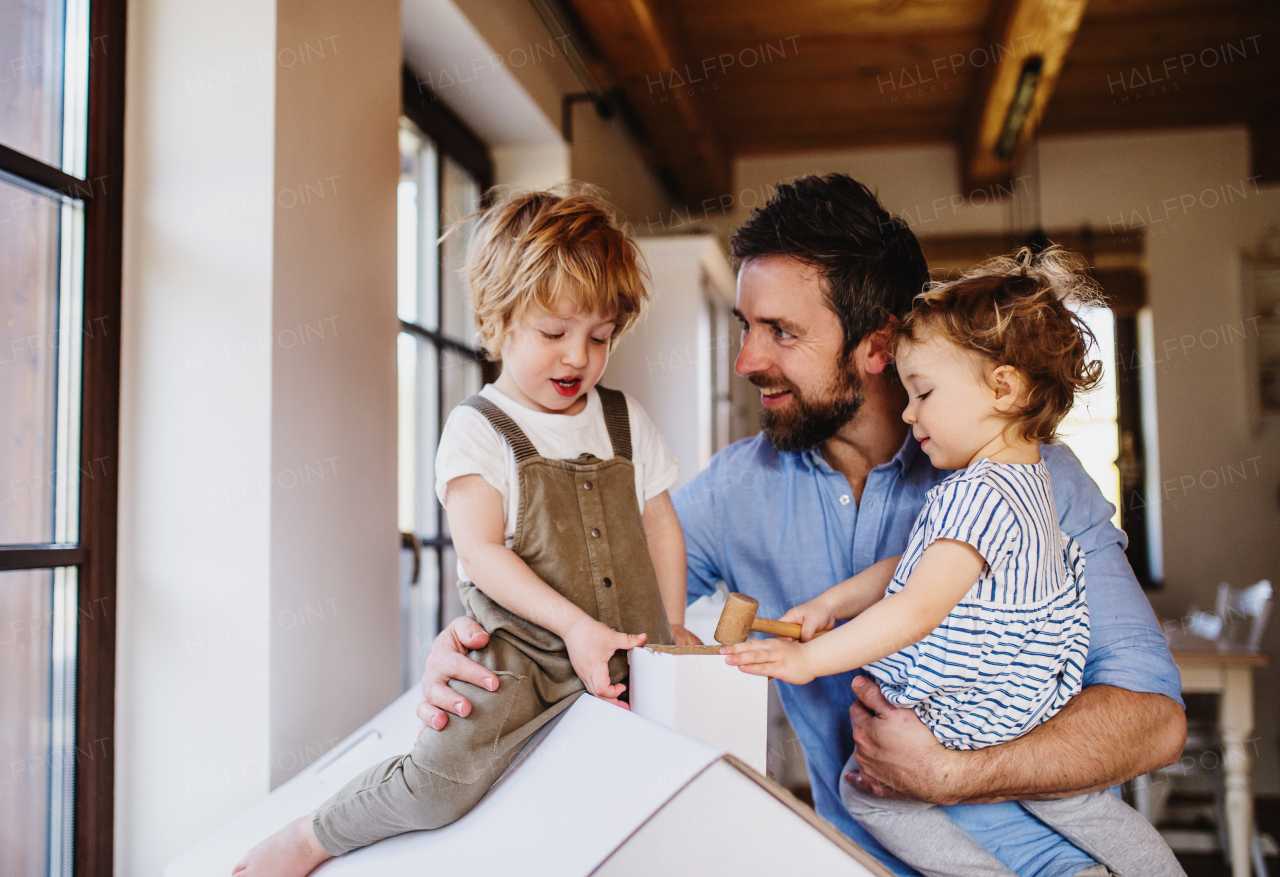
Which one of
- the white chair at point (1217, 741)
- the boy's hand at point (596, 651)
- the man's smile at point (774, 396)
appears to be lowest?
the white chair at point (1217, 741)

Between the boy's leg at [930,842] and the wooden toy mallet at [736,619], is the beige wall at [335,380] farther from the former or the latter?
the boy's leg at [930,842]

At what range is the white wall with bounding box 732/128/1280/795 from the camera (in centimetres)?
427

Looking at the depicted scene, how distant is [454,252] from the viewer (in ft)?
8.20

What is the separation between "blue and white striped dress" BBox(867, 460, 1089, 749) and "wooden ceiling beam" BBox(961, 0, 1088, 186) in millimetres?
2372

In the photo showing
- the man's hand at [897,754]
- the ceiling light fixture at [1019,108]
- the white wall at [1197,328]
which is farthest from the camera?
the white wall at [1197,328]

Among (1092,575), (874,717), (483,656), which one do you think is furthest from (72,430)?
(1092,575)

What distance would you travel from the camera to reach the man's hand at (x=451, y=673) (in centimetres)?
97

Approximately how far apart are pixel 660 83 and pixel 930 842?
2.64 metres

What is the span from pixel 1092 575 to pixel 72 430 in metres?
1.33

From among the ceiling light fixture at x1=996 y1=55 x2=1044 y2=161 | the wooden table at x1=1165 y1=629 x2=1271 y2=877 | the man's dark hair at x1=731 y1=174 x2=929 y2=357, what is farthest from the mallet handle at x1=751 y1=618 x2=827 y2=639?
the ceiling light fixture at x1=996 y1=55 x2=1044 y2=161

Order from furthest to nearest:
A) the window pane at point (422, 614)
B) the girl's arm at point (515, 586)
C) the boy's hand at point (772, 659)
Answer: the window pane at point (422, 614) < the girl's arm at point (515, 586) < the boy's hand at point (772, 659)

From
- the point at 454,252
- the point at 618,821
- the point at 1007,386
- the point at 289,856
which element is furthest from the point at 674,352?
the point at 618,821

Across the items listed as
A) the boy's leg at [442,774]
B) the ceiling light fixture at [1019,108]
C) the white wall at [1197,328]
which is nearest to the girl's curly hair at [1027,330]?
the boy's leg at [442,774]

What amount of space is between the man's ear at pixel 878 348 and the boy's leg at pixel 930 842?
2.09 ft
